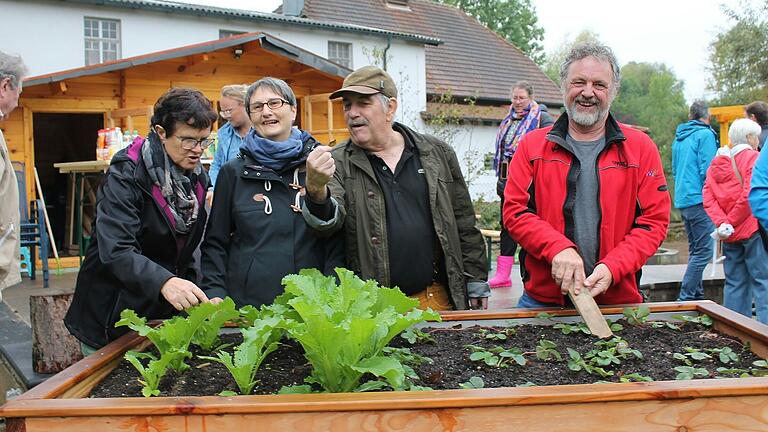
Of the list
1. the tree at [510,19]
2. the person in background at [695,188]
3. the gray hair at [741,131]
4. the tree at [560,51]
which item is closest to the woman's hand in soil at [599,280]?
the gray hair at [741,131]

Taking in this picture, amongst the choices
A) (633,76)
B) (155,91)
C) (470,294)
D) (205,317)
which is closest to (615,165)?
(470,294)

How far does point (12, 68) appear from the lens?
3.10 m

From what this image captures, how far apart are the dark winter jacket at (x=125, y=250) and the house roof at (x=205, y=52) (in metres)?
Answer: 8.05

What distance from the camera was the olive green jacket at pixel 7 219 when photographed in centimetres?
313

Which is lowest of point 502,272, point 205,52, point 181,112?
point 502,272

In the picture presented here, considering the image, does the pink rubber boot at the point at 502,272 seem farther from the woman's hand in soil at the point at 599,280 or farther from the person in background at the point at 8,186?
the person in background at the point at 8,186

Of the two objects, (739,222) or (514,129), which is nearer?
(739,222)

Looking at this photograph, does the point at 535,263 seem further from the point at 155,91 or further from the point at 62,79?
the point at 155,91

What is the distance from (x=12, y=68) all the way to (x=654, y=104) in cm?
4873

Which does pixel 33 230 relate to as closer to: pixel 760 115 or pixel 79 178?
pixel 79 178

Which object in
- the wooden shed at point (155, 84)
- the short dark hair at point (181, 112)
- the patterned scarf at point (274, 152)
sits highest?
the wooden shed at point (155, 84)

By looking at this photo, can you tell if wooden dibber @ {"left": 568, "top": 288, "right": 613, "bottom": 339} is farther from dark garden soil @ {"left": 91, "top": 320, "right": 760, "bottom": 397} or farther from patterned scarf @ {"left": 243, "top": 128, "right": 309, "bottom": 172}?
patterned scarf @ {"left": 243, "top": 128, "right": 309, "bottom": 172}

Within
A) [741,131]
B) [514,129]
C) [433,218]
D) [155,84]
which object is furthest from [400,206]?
[155,84]

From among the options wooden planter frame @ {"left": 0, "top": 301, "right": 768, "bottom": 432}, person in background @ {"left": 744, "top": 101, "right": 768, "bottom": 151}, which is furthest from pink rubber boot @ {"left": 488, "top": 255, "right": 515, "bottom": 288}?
wooden planter frame @ {"left": 0, "top": 301, "right": 768, "bottom": 432}
